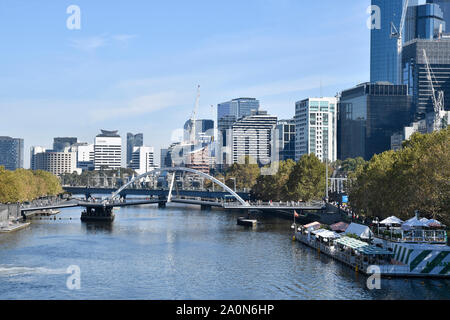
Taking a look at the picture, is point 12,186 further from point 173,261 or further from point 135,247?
point 173,261

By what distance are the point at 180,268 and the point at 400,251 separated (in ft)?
72.9

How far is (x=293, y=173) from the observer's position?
143250mm

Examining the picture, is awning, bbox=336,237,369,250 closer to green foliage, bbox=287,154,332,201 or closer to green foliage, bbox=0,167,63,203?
green foliage, bbox=287,154,332,201

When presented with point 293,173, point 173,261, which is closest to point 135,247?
point 173,261

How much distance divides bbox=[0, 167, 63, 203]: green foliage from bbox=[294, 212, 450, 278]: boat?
6788cm

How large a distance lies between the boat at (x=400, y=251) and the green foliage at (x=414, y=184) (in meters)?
4.67

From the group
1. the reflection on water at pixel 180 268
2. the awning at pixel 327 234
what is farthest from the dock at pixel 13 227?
the awning at pixel 327 234

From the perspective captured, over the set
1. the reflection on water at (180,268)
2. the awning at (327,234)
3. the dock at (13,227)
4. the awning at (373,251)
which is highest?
the awning at (327,234)

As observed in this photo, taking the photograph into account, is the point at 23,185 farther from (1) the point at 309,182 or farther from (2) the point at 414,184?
(2) the point at 414,184

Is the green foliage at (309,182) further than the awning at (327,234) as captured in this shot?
Yes

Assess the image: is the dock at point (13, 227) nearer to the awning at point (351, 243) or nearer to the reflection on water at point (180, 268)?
the reflection on water at point (180, 268)

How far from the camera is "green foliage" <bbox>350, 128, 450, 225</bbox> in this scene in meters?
72.8

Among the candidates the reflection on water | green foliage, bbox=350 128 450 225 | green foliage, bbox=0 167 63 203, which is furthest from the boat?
green foliage, bbox=0 167 63 203

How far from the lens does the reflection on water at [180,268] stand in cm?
→ 5578
